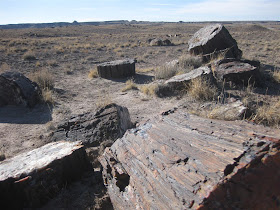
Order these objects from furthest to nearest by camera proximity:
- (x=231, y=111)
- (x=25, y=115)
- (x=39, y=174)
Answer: (x=25, y=115), (x=231, y=111), (x=39, y=174)

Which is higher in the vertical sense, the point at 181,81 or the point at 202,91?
the point at 181,81

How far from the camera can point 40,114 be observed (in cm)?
574

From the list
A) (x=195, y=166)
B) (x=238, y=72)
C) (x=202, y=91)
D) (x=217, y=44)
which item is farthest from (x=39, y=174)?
(x=217, y=44)

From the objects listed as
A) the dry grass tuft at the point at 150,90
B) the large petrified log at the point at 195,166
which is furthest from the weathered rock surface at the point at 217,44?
the large petrified log at the point at 195,166

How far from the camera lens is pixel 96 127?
12.9 feet

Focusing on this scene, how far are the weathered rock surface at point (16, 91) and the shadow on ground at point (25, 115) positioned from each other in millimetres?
197

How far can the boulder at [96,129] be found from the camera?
367 cm

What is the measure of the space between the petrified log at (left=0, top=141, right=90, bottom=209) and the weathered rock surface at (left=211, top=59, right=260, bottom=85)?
16.8 ft

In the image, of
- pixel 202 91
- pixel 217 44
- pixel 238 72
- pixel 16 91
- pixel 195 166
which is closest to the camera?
pixel 195 166

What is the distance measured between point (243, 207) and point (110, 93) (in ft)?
20.6

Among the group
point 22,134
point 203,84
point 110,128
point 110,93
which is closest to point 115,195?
point 110,128

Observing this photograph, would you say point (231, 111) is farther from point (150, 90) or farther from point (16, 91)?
point (16, 91)

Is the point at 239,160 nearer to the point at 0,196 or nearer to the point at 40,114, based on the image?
the point at 0,196

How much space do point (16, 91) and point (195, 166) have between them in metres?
6.05
